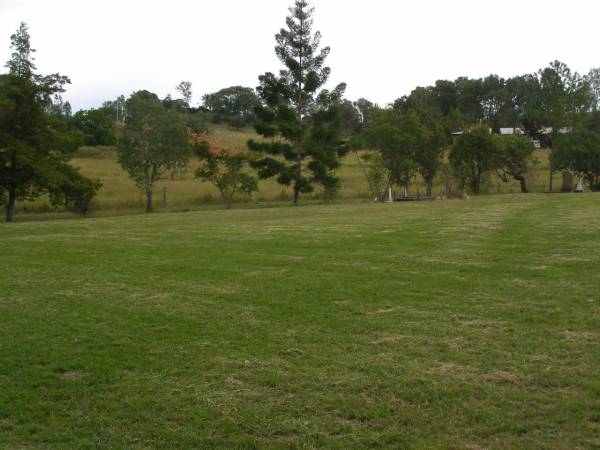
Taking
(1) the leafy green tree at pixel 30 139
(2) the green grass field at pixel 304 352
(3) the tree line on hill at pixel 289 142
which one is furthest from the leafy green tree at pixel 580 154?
(2) the green grass field at pixel 304 352

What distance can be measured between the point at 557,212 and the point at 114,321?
16763 millimetres

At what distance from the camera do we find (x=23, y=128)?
30.0m

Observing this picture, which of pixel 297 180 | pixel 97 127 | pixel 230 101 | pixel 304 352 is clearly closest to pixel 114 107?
pixel 230 101

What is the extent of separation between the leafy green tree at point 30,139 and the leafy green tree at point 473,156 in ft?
81.1

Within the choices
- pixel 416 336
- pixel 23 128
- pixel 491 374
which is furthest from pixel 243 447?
pixel 23 128

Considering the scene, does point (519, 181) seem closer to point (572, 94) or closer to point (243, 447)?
point (572, 94)

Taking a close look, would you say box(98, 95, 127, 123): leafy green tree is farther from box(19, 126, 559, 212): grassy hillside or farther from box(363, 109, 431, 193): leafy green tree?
box(363, 109, 431, 193): leafy green tree

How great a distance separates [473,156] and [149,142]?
72.3 feet

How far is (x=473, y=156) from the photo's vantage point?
4319cm

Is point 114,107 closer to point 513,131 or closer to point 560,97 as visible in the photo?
point 513,131

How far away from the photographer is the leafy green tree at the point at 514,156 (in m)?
43.8

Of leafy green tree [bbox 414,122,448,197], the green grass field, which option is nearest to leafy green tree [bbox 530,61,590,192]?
leafy green tree [bbox 414,122,448,197]

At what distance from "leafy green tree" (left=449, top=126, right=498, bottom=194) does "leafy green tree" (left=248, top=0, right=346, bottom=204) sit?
8.80 m

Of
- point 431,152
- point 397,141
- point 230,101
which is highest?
point 230,101
